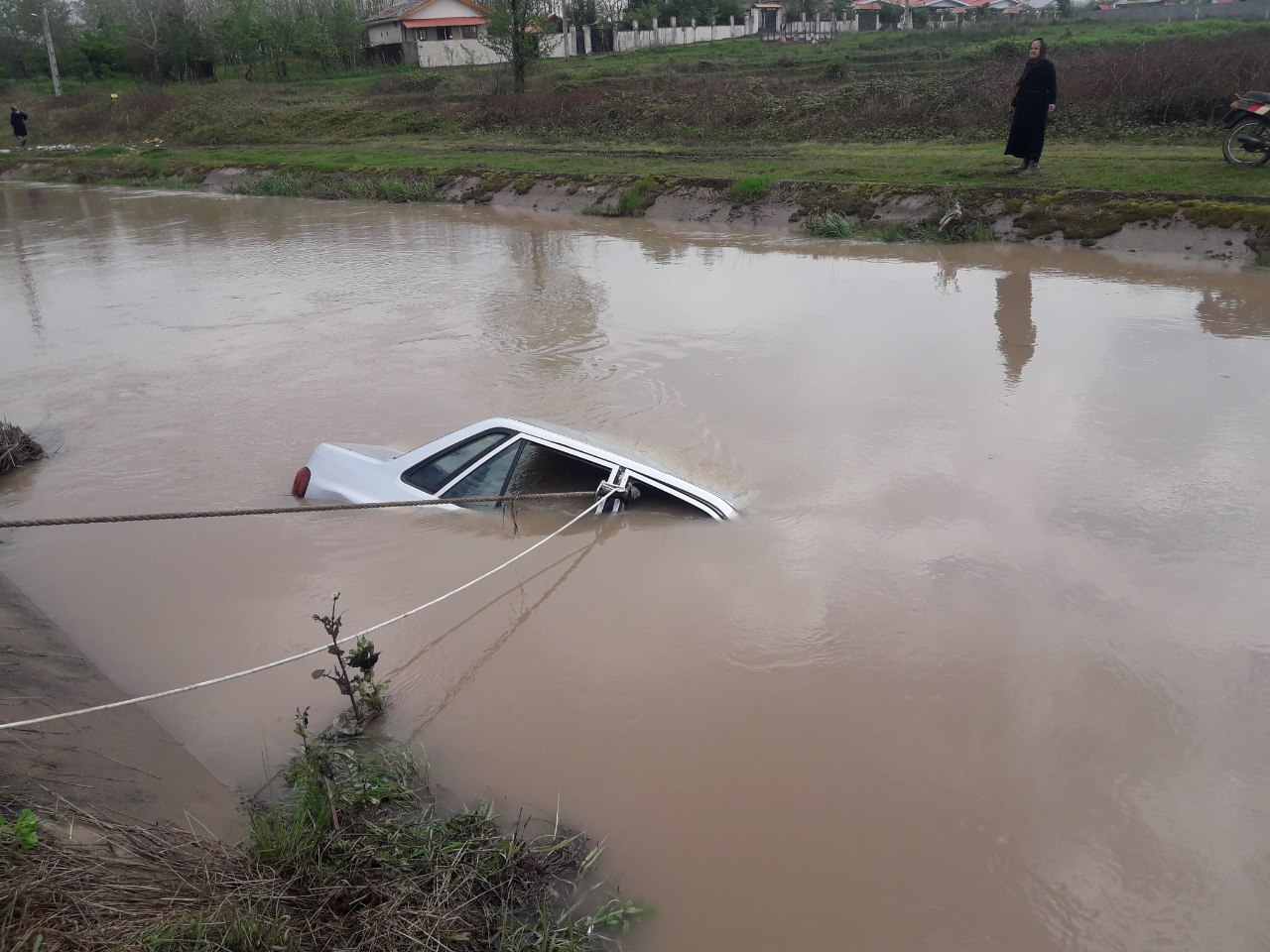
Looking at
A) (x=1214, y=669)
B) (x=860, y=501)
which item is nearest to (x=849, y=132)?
(x=860, y=501)

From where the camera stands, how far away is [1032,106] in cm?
1727

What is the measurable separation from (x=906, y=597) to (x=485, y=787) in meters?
2.95

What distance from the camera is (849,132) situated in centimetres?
2591

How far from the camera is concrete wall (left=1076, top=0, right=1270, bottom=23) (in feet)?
169

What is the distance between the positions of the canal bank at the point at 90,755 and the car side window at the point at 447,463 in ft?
7.37

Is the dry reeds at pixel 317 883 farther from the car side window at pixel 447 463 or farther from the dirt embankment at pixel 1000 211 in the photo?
the dirt embankment at pixel 1000 211

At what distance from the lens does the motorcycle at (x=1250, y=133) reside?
54.3ft

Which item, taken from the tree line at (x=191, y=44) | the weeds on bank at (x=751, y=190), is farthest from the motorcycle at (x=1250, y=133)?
the tree line at (x=191, y=44)

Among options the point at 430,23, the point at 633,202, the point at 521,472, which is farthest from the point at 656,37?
the point at 521,472

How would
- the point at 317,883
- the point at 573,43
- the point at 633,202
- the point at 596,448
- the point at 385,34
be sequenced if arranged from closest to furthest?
the point at 317,883 < the point at 596,448 < the point at 633,202 < the point at 573,43 < the point at 385,34

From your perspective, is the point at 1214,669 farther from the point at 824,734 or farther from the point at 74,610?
the point at 74,610

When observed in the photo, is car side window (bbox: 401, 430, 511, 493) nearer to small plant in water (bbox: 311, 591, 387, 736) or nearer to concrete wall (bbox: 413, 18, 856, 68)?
small plant in water (bbox: 311, 591, 387, 736)

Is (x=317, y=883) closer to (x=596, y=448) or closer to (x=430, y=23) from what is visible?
(x=596, y=448)

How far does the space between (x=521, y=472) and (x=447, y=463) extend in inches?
20.4
